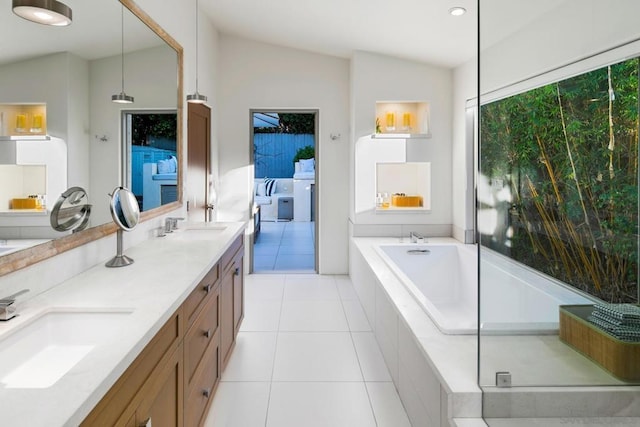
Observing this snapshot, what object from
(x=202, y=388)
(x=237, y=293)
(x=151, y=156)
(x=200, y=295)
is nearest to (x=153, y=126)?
(x=151, y=156)

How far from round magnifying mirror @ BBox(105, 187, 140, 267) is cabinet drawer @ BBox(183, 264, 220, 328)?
377mm

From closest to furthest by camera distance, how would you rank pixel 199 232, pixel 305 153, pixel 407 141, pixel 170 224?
pixel 170 224 < pixel 199 232 < pixel 407 141 < pixel 305 153

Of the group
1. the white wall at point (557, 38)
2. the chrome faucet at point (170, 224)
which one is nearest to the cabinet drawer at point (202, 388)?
the chrome faucet at point (170, 224)

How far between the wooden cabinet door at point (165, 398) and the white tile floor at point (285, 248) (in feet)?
13.2

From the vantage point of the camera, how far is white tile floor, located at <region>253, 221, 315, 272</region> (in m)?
5.95

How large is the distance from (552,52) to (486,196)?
0.54 metres

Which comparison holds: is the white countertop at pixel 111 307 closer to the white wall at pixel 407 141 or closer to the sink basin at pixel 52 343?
the sink basin at pixel 52 343

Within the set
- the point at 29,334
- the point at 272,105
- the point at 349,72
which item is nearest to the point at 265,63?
the point at 272,105

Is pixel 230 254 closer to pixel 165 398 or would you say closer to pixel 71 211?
pixel 71 211

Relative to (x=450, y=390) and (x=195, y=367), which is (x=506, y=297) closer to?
(x=450, y=390)

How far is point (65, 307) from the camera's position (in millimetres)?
1458

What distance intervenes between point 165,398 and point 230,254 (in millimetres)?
1447

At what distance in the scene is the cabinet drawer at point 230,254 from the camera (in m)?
2.67

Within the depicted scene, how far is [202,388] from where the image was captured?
213 cm
